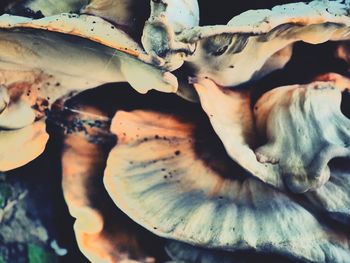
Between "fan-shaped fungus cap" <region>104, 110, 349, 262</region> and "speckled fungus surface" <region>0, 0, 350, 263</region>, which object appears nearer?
"speckled fungus surface" <region>0, 0, 350, 263</region>

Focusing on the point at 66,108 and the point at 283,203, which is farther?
the point at 66,108

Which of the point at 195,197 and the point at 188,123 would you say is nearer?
the point at 195,197

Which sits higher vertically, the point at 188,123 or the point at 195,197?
the point at 188,123

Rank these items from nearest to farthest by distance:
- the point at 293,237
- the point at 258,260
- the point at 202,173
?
1. the point at 293,237
2. the point at 258,260
3. the point at 202,173

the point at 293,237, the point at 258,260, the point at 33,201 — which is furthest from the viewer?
the point at 33,201

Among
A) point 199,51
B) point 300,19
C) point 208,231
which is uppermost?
point 300,19

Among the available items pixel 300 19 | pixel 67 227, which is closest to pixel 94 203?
pixel 67 227

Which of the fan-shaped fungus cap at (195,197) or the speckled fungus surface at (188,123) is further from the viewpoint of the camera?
the fan-shaped fungus cap at (195,197)

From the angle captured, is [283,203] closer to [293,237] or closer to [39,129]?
[293,237]
